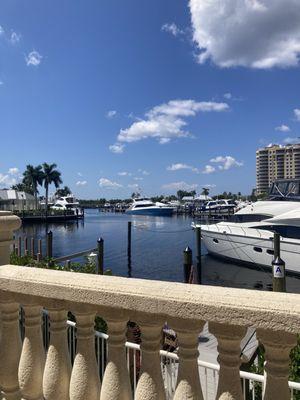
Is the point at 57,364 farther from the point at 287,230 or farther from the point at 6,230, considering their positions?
the point at 287,230

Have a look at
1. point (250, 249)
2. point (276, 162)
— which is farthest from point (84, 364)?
point (276, 162)

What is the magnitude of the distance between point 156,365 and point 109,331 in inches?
14.0

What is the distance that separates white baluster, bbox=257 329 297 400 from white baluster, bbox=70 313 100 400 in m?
1.09

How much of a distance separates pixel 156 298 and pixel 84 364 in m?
0.78

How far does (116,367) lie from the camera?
2402mm

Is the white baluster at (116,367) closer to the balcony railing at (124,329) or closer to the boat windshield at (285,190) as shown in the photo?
the balcony railing at (124,329)

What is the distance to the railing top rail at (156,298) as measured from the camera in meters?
1.85

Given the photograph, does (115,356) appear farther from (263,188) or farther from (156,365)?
(263,188)

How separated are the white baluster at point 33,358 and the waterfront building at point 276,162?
9713cm

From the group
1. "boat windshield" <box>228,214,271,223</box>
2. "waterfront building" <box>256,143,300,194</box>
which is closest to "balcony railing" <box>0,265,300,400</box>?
"boat windshield" <box>228,214,271,223</box>

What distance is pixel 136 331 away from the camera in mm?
6312

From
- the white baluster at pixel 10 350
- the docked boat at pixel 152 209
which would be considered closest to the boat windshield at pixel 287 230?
the white baluster at pixel 10 350

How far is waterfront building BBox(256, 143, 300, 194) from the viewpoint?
10656 cm

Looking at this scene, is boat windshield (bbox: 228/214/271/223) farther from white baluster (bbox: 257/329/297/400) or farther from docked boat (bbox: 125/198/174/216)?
docked boat (bbox: 125/198/174/216)
